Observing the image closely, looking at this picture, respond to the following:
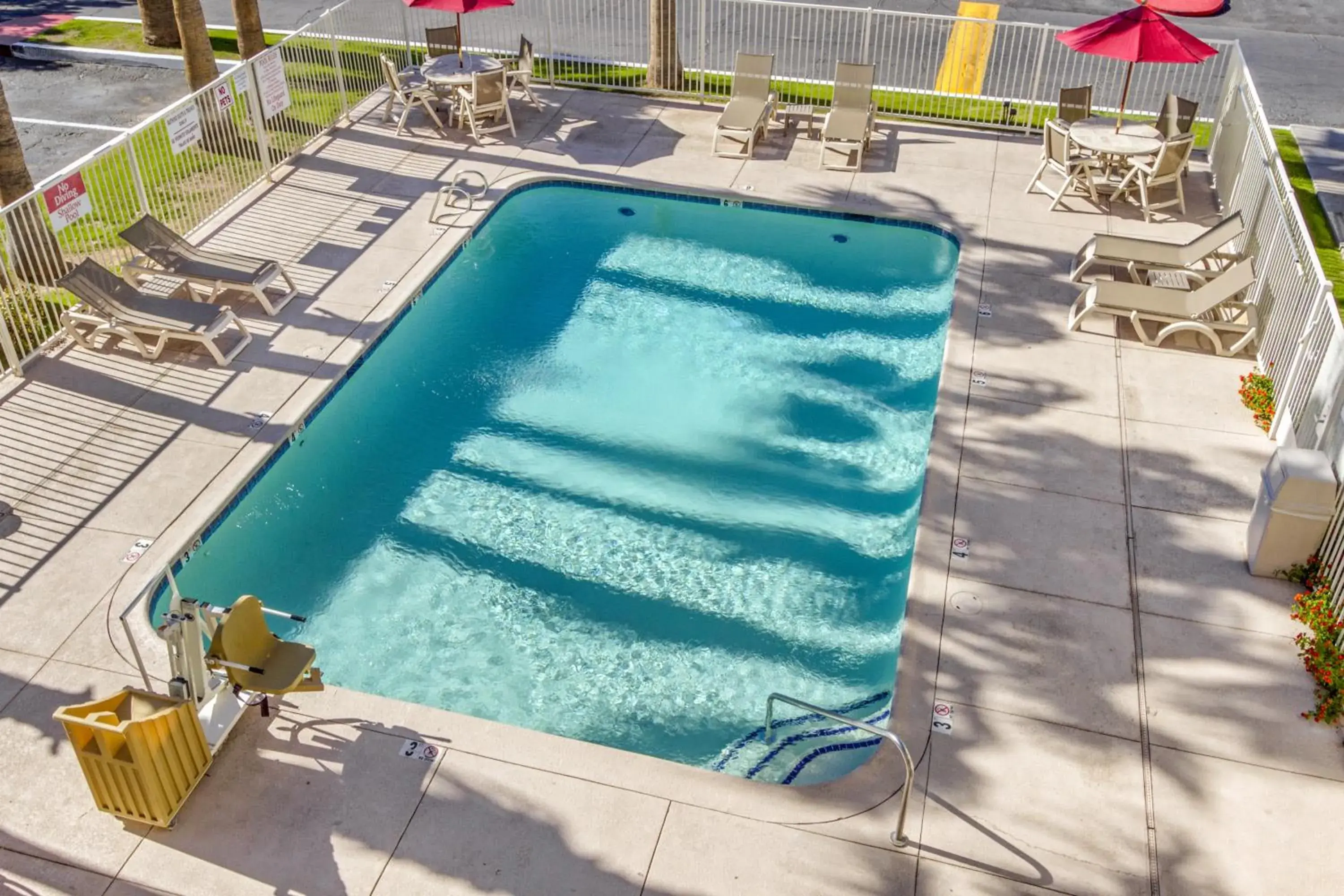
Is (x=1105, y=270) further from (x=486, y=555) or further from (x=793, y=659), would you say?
(x=486, y=555)

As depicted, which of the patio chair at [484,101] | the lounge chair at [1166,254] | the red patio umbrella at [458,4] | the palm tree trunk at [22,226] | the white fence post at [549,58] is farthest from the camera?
the white fence post at [549,58]

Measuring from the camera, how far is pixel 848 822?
748 cm

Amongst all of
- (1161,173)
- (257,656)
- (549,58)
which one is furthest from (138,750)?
(549,58)

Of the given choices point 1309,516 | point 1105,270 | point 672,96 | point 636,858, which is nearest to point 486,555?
point 636,858

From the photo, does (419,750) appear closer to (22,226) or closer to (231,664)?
(231,664)

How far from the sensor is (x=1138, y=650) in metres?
8.76

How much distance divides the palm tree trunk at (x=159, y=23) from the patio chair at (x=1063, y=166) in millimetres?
14852

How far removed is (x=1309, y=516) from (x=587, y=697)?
5.83 meters

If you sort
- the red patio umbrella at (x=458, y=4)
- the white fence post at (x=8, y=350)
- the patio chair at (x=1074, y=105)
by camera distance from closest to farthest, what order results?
the white fence post at (x=8, y=350) < the red patio umbrella at (x=458, y=4) < the patio chair at (x=1074, y=105)

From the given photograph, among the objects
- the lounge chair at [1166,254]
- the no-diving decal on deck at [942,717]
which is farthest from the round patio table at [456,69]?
the no-diving decal on deck at [942,717]

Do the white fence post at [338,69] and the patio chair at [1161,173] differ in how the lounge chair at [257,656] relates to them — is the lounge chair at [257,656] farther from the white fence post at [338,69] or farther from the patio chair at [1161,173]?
the patio chair at [1161,173]

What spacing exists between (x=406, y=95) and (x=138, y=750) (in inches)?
482

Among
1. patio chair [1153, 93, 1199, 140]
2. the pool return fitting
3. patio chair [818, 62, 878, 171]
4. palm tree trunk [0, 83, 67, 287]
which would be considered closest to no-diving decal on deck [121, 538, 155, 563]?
the pool return fitting

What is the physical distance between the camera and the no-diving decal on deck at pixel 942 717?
810cm
